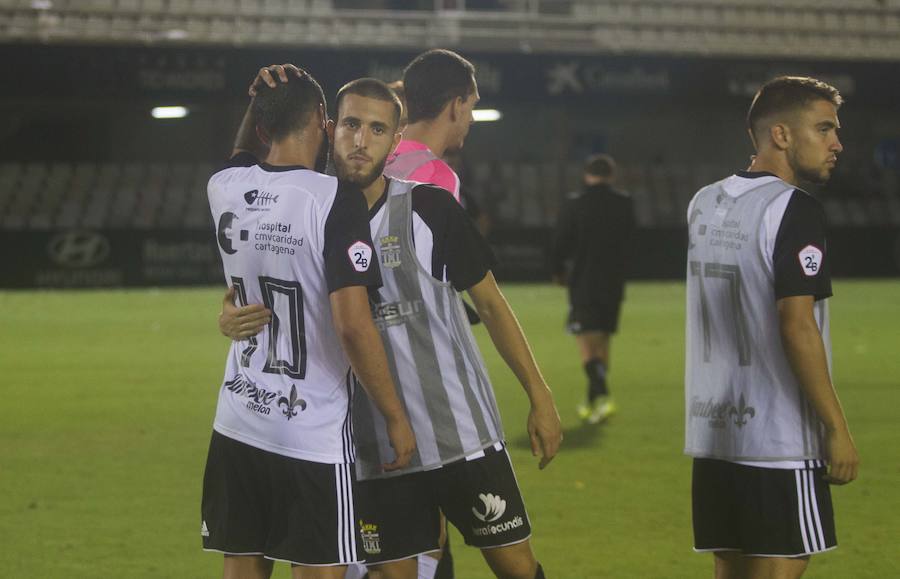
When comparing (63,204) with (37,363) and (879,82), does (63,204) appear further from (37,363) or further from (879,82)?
(879,82)

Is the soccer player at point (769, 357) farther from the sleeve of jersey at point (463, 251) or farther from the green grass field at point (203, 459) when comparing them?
the green grass field at point (203, 459)

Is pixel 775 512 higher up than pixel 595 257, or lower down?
lower down

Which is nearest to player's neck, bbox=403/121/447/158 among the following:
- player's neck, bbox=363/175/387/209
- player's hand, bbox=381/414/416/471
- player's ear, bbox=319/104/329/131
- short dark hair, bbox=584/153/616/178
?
player's neck, bbox=363/175/387/209

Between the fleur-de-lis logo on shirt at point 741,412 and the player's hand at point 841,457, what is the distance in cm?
23

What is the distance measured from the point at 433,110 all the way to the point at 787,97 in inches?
41.4

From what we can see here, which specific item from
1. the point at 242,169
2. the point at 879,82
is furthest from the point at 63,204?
the point at 242,169

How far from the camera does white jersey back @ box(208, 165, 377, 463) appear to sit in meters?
3.41

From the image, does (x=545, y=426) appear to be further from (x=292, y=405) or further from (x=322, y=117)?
(x=322, y=117)

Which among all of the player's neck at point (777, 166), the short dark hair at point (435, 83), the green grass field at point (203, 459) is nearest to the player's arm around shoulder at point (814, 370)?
the player's neck at point (777, 166)

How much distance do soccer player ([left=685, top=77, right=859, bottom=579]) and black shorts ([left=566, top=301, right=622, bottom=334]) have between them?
18.6ft

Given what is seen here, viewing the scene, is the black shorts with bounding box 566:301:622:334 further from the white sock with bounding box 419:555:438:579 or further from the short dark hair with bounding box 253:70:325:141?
the short dark hair with bounding box 253:70:325:141

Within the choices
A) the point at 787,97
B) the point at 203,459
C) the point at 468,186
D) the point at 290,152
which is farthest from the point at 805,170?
the point at 468,186

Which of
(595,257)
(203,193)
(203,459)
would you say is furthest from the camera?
(203,193)

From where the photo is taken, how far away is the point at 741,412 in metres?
3.73
